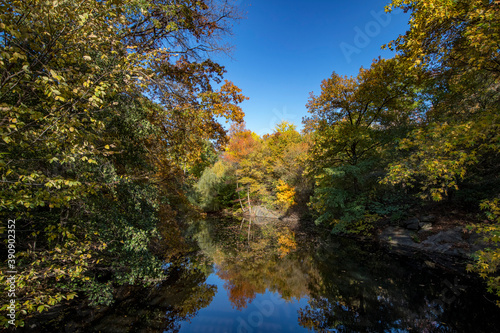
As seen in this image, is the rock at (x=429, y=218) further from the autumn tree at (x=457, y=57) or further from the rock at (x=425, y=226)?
the autumn tree at (x=457, y=57)

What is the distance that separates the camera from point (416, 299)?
635cm

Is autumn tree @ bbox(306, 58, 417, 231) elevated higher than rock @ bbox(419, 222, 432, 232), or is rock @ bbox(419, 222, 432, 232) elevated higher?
autumn tree @ bbox(306, 58, 417, 231)

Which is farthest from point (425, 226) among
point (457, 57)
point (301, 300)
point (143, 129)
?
point (143, 129)

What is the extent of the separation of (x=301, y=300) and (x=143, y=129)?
7.90 meters

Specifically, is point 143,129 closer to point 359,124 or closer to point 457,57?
point 457,57

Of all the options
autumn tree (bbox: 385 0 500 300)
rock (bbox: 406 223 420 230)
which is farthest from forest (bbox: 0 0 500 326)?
rock (bbox: 406 223 420 230)

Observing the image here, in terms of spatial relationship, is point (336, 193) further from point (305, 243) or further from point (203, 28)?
point (203, 28)

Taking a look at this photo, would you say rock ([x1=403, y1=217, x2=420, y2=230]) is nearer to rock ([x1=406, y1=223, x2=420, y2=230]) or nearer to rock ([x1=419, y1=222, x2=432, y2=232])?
rock ([x1=406, y1=223, x2=420, y2=230])

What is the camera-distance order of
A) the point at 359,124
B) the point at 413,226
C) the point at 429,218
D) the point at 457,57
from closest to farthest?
the point at 457,57, the point at 429,218, the point at 413,226, the point at 359,124

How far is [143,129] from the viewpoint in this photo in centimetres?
564

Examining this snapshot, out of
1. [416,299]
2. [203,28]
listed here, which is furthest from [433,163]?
[203,28]

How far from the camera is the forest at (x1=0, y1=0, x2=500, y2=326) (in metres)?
2.47

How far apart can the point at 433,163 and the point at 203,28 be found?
25.1ft

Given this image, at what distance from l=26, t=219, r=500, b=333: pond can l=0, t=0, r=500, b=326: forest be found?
38.6 inches
